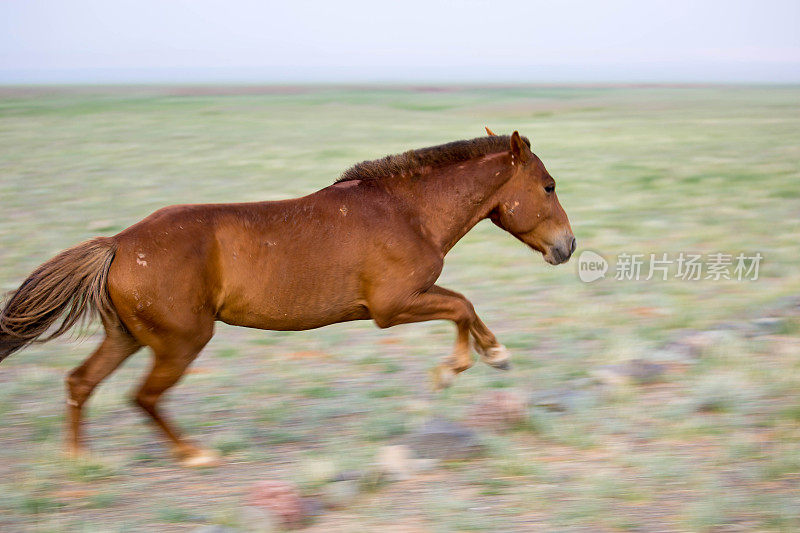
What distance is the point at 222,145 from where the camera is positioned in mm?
22406

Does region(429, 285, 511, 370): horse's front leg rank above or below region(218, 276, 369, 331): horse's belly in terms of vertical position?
below

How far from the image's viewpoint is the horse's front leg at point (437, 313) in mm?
5414

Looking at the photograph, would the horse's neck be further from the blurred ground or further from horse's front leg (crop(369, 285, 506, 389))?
the blurred ground

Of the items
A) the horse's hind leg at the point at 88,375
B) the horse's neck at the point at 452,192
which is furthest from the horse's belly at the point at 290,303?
the horse's neck at the point at 452,192

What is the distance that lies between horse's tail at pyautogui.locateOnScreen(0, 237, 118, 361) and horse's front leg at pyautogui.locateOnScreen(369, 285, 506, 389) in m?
1.54

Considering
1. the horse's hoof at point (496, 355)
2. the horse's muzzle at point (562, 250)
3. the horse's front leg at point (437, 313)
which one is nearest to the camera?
the horse's front leg at point (437, 313)

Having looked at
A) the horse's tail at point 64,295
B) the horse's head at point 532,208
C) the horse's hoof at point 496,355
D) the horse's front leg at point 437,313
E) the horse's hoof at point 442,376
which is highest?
the horse's head at point 532,208

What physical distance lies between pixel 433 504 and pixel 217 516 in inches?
41.0

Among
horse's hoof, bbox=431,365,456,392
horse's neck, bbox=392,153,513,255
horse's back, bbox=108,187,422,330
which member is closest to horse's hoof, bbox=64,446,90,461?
horse's back, bbox=108,187,422,330

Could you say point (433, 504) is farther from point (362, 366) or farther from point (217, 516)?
point (362, 366)

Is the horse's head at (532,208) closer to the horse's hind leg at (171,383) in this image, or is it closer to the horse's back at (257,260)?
the horse's back at (257,260)

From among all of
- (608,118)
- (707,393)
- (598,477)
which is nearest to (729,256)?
(707,393)

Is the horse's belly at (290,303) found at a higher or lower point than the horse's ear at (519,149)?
lower

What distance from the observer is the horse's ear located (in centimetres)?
560
